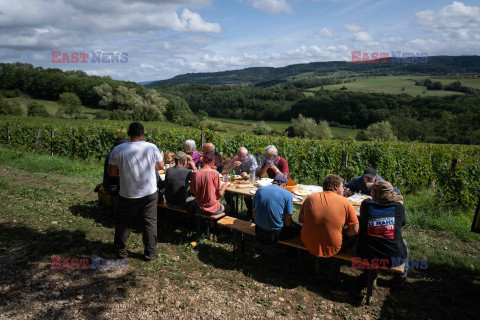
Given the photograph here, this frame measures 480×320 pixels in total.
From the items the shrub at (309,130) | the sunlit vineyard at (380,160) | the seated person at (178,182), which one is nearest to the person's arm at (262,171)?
the sunlit vineyard at (380,160)

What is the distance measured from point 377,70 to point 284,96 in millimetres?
60836

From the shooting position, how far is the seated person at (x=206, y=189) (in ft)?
15.2

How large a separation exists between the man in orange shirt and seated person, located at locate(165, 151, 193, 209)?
2.28 metres

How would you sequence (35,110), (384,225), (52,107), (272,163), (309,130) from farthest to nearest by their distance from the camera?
1. (309,130)
2. (52,107)
3. (35,110)
4. (272,163)
5. (384,225)

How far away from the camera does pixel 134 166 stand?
3.78 meters

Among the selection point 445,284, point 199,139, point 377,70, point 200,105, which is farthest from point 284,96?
point 445,284

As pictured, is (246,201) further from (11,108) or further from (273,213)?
(11,108)

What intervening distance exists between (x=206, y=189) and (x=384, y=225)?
2.73 m

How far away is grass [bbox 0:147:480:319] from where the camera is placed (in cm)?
349

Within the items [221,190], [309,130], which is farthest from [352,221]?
[309,130]

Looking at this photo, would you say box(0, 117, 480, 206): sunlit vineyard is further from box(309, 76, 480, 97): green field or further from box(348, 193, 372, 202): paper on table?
box(309, 76, 480, 97): green field

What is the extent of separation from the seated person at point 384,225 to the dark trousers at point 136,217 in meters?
2.93

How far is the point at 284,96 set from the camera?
9419 cm

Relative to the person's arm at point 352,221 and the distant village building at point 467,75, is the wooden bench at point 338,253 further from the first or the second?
the distant village building at point 467,75
